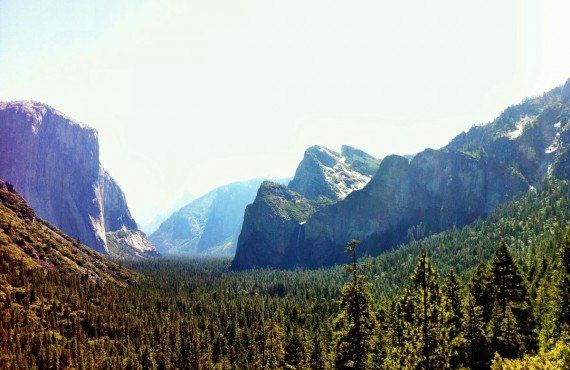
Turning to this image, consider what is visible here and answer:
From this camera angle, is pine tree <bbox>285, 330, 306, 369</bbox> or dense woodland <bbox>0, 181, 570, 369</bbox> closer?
dense woodland <bbox>0, 181, 570, 369</bbox>

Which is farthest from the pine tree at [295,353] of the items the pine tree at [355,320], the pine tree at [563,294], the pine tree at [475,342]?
the pine tree at [355,320]

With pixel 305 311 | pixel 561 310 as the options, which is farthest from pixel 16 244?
pixel 561 310

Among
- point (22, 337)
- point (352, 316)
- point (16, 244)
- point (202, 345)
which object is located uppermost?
point (16, 244)

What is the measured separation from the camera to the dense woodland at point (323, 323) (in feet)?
124

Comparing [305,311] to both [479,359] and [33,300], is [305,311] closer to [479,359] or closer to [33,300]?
[33,300]

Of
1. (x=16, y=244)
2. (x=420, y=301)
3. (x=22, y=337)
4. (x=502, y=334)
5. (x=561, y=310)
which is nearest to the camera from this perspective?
(x=420, y=301)

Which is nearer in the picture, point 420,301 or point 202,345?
point 420,301

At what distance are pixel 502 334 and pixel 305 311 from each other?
123768 millimetres

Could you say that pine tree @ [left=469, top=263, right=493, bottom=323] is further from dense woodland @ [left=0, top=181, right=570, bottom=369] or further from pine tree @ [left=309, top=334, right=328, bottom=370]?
pine tree @ [left=309, top=334, right=328, bottom=370]

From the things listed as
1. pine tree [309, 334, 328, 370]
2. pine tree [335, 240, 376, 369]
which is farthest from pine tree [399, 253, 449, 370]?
pine tree [309, 334, 328, 370]

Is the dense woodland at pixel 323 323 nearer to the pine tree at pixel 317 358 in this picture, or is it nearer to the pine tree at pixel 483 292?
the pine tree at pixel 483 292

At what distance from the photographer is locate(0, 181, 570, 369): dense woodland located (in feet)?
124

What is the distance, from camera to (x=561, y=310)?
2119 inches

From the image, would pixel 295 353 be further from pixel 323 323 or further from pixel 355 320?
pixel 355 320
